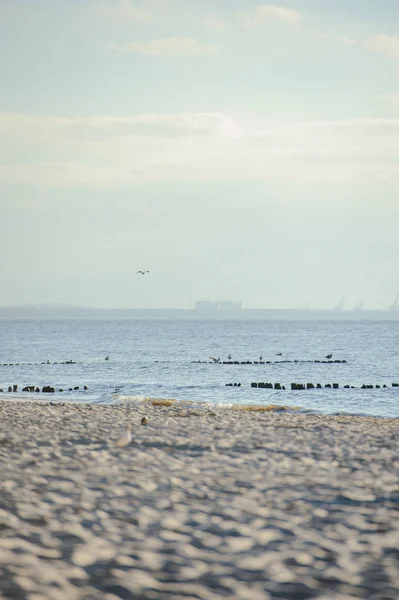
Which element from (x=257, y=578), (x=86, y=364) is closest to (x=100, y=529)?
(x=257, y=578)

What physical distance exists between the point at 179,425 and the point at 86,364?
6301 centimetres

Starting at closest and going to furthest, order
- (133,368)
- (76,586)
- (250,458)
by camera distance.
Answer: (76,586)
(250,458)
(133,368)

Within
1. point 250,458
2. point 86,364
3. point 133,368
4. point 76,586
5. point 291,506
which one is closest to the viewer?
point 76,586

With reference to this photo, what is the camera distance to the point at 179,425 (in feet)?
81.3

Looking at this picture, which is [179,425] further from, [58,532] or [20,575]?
[20,575]

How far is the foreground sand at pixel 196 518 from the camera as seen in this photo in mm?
9156

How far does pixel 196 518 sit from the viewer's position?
12.1 metres

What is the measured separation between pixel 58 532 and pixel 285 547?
343 cm

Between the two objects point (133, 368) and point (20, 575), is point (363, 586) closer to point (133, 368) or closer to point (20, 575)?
point (20, 575)

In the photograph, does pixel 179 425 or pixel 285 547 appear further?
pixel 179 425

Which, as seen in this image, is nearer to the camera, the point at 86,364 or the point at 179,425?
the point at 179,425

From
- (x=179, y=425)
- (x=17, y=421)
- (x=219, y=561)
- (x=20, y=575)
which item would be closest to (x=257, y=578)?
(x=219, y=561)

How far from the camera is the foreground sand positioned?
30.0 feet

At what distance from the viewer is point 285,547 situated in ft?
35.0
